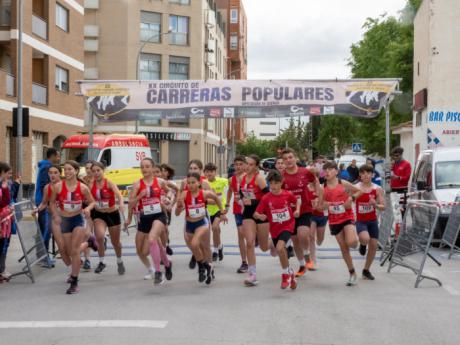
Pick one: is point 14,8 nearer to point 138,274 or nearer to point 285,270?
point 138,274

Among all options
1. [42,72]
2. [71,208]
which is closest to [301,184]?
[71,208]

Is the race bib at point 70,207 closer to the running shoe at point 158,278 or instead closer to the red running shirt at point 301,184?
the running shoe at point 158,278

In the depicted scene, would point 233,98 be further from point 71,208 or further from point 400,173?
point 71,208

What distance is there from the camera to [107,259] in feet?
43.4

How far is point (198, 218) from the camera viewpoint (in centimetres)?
1044

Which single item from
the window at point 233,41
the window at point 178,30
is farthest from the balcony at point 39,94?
the window at point 233,41

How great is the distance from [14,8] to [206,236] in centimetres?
2196

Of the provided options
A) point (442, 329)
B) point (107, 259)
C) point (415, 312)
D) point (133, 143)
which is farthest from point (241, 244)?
point (133, 143)

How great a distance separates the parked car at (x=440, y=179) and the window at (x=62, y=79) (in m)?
22.1

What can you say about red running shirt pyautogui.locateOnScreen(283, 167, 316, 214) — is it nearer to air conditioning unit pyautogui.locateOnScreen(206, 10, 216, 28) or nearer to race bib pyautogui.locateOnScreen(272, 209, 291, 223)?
race bib pyautogui.locateOnScreen(272, 209, 291, 223)

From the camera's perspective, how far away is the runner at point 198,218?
10.2m

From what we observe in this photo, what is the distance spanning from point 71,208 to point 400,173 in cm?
756

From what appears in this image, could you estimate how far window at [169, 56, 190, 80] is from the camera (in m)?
62.2

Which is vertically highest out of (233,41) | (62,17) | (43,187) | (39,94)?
(233,41)
